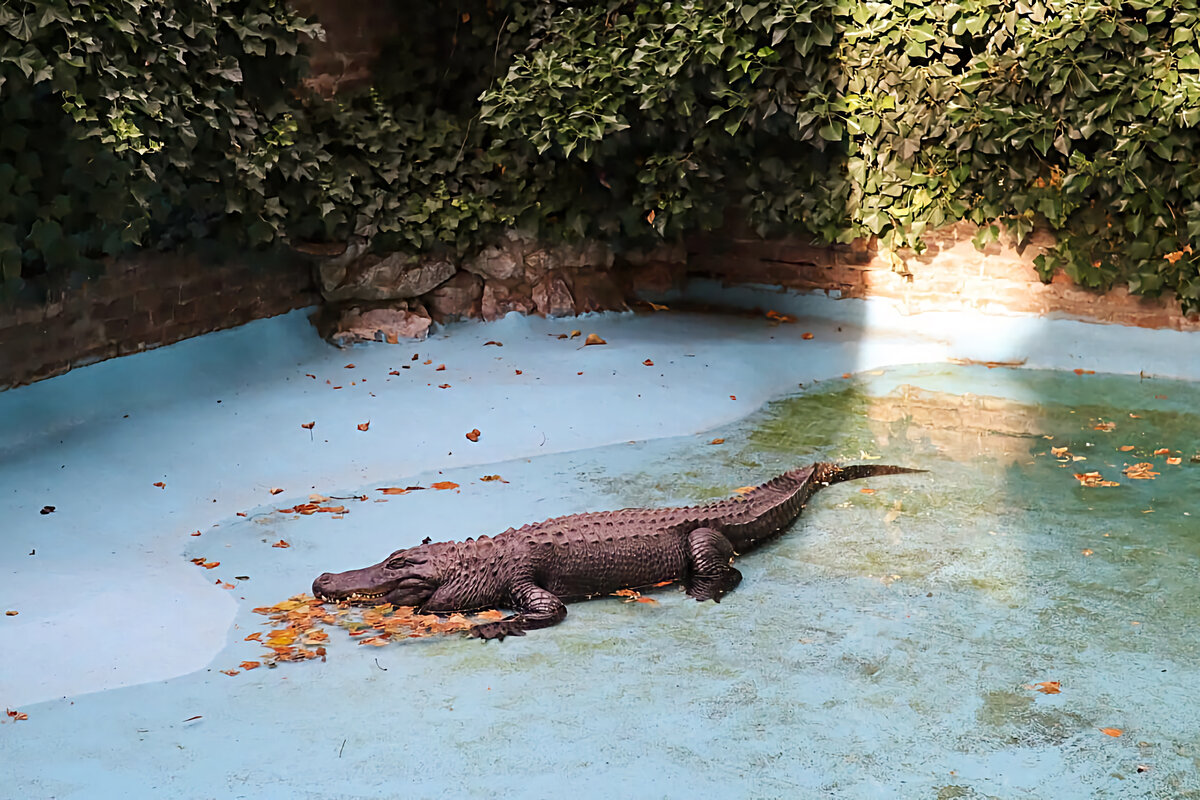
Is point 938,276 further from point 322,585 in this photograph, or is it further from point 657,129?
point 322,585

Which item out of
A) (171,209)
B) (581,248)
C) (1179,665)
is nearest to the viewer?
(1179,665)

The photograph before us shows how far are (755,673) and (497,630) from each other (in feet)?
3.01

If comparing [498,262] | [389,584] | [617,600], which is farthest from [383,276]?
[617,600]

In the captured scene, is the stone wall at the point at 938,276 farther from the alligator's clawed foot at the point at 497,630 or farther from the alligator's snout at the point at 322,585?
the alligator's snout at the point at 322,585

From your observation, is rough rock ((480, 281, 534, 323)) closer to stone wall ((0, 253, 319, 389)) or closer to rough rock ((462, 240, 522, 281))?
rough rock ((462, 240, 522, 281))

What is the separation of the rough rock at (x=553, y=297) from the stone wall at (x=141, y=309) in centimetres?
166

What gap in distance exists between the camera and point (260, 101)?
719 centimetres

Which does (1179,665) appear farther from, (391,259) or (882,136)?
(391,259)

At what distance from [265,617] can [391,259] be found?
4.34 metres

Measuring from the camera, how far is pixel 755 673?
3.73 meters

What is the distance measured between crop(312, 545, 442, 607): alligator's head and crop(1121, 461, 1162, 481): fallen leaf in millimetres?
3532

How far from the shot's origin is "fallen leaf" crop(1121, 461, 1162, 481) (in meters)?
5.60

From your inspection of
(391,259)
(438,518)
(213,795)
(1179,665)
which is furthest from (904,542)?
(391,259)

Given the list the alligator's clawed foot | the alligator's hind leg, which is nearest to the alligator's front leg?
the alligator's clawed foot
